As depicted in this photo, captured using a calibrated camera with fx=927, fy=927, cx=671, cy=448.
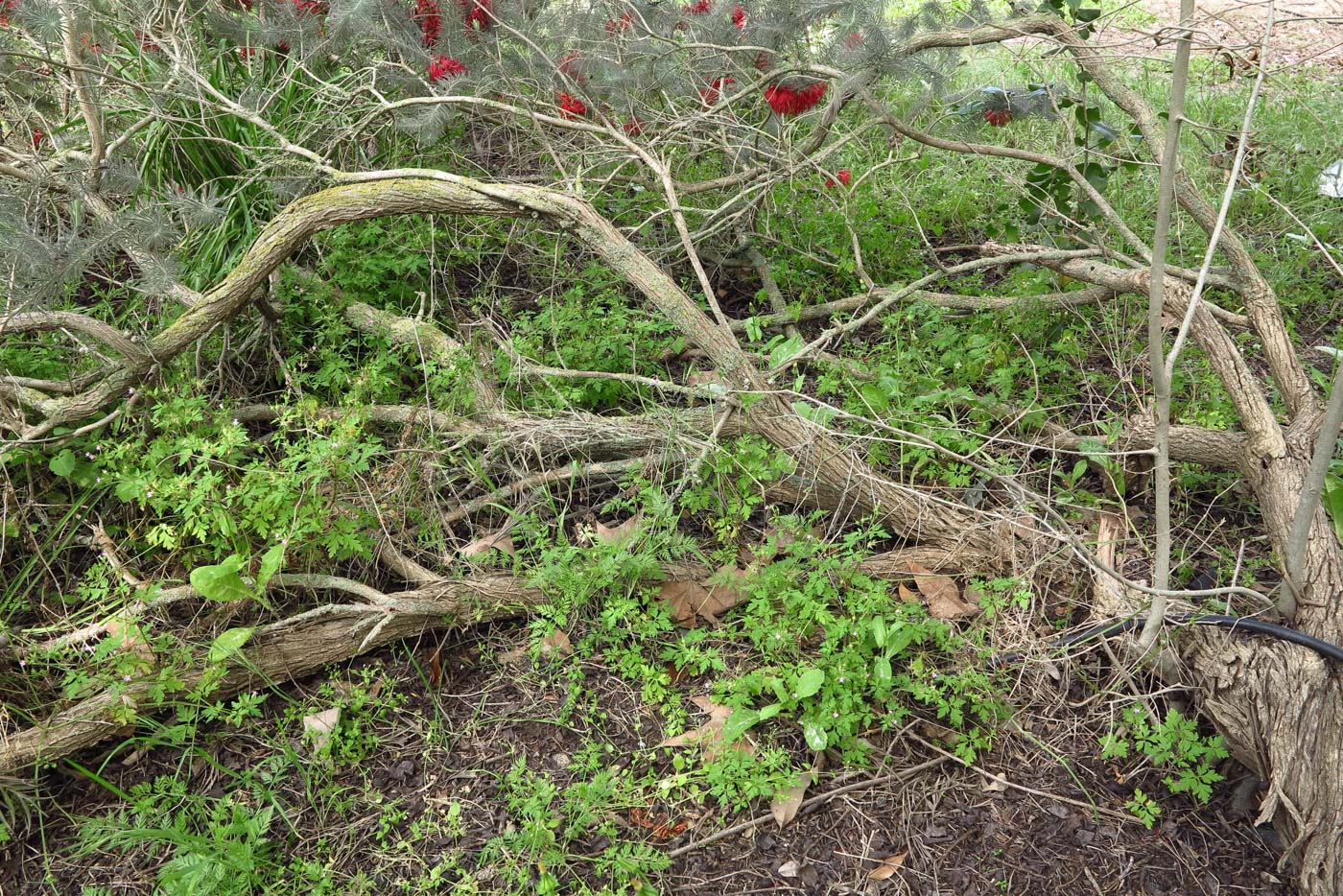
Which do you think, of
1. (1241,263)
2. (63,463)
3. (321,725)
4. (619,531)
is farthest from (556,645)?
(1241,263)

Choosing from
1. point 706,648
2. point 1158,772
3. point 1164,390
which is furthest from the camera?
point 706,648

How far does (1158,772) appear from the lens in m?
2.20

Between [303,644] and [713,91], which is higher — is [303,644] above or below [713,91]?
below

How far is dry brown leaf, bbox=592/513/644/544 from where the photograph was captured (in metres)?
2.63

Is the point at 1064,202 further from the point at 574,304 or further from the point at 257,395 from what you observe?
the point at 257,395

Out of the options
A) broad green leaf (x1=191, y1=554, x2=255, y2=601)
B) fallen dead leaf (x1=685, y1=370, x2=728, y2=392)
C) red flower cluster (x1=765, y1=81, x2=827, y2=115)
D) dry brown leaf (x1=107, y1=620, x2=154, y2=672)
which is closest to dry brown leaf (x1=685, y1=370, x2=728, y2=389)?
fallen dead leaf (x1=685, y1=370, x2=728, y2=392)

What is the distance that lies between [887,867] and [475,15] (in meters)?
3.11

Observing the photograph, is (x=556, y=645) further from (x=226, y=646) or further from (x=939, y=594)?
(x=939, y=594)

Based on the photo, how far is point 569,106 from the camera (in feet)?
11.3

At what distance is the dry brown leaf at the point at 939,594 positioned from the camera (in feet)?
8.25

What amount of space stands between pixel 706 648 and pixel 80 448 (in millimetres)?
2039

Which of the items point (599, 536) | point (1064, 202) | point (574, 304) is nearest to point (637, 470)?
point (599, 536)

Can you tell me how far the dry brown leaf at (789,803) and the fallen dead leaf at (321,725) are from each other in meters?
1.14

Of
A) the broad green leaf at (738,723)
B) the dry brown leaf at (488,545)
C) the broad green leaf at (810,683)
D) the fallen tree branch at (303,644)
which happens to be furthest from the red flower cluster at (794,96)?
the broad green leaf at (738,723)
